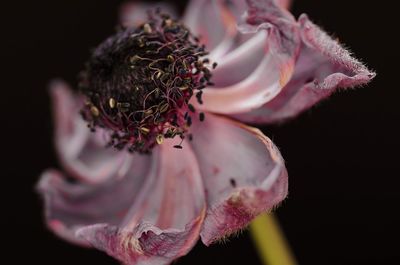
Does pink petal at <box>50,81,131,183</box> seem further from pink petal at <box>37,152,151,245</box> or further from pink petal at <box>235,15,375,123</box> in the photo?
pink petal at <box>235,15,375,123</box>

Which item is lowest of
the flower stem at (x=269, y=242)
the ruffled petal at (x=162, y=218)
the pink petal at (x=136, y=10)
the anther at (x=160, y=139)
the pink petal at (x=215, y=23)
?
the flower stem at (x=269, y=242)

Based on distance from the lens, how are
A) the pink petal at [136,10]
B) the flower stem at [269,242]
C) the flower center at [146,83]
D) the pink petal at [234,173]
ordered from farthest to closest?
the pink petal at [136,10]
the flower stem at [269,242]
the flower center at [146,83]
the pink petal at [234,173]

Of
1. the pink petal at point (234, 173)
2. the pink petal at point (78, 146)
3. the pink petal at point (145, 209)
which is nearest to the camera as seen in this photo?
the pink petal at point (234, 173)

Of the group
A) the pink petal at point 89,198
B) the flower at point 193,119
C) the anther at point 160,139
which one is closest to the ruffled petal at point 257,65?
the flower at point 193,119

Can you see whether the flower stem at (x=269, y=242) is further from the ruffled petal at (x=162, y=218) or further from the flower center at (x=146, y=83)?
the flower center at (x=146, y=83)

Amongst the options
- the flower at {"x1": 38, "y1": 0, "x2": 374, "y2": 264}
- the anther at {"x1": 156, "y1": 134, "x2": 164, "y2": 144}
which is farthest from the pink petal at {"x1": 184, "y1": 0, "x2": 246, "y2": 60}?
the anther at {"x1": 156, "y1": 134, "x2": 164, "y2": 144}

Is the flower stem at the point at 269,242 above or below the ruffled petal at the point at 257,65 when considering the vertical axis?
below
